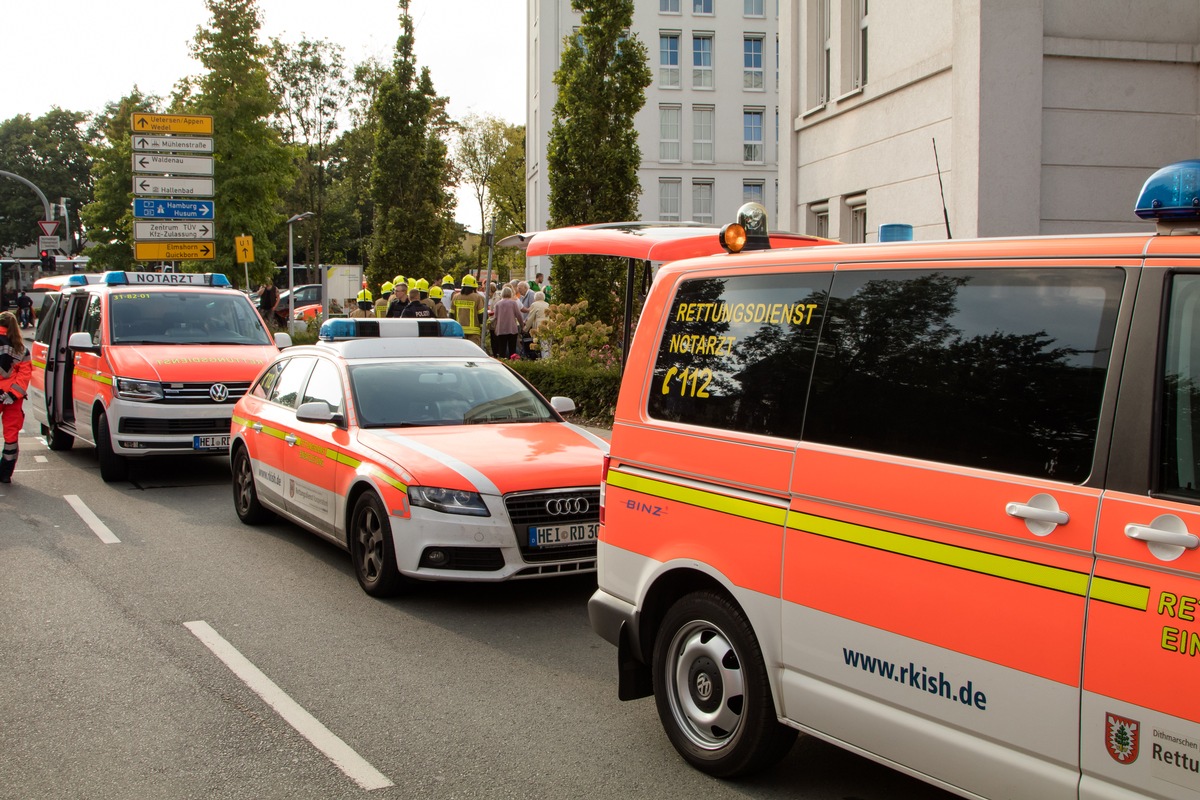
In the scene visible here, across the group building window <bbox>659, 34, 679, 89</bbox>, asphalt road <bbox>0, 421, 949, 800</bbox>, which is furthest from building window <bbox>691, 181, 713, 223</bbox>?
asphalt road <bbox>0, 421, 949, 800</bbox>

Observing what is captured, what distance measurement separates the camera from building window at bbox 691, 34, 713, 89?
55.0m

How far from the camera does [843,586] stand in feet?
12.4

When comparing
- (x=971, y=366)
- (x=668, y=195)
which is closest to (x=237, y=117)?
(x=668, y=195)

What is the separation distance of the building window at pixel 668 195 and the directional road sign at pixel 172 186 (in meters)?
31.0

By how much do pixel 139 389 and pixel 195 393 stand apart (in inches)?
21.7

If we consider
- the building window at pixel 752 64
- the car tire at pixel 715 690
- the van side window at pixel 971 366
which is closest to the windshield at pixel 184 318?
the car tire at pixel 715 690

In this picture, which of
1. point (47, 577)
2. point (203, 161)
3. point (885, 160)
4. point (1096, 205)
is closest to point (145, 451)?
point (47, 577)

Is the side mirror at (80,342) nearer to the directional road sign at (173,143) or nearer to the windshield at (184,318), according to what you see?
the windshield at (184,318)

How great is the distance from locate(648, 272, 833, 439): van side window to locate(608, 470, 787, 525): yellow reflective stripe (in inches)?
10.4

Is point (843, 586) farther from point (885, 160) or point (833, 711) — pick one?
point (885, 160)

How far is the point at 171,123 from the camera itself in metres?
27.7

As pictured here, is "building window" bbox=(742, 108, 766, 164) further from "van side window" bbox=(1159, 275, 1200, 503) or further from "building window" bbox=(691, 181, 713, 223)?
"van side window" bbox=(1159, 275, 1200, 503)

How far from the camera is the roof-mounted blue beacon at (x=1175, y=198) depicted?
10.1ft

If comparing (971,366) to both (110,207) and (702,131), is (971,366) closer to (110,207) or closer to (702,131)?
(110,207)
